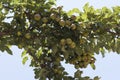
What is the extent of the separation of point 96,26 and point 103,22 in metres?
0.12

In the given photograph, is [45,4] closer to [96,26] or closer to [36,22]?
[36,22]

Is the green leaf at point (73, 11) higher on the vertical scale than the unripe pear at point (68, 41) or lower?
higher

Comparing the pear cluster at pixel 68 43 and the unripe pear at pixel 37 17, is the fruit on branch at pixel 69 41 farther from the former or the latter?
the unripe pear at pixel 37 17

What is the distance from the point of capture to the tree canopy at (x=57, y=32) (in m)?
4.64

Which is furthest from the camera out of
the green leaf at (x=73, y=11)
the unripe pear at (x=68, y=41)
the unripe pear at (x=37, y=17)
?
the green leaf at (x=73, y=11)

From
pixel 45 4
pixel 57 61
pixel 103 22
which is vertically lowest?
pixel 57 61

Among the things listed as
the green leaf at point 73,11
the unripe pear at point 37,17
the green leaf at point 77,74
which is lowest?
the green leaf at point 77,74

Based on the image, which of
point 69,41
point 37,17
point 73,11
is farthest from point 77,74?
point 37,17

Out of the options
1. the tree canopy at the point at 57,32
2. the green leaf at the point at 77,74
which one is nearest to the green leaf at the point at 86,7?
the tree canopy at the point at 57,32

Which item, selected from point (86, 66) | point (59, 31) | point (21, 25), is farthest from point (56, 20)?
point (86, 66)

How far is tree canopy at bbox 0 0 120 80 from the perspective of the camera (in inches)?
183

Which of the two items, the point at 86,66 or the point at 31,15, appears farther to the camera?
the point at 86,66

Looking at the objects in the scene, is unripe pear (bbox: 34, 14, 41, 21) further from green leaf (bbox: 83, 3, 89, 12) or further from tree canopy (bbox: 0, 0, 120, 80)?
green leaf (bbox: 83, 3, 89, 12)

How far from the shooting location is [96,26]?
15.6 feet
